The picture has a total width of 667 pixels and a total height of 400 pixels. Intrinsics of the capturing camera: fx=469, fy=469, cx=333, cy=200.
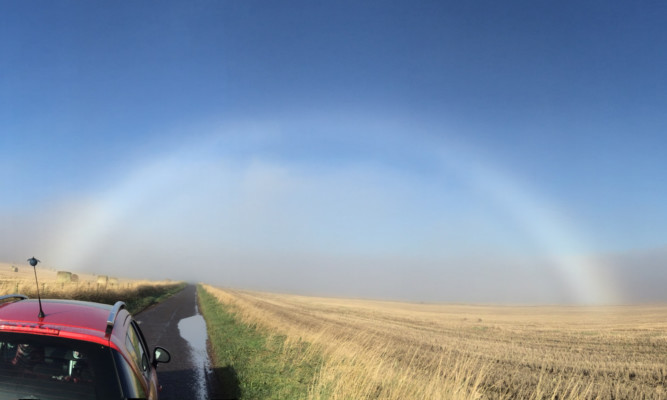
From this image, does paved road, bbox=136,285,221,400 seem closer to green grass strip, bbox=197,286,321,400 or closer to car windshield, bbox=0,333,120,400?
green grass strip, bbox=197,286,321,400

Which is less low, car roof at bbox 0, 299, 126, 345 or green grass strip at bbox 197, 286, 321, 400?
car roof at bbox 0, 299, 126, 345

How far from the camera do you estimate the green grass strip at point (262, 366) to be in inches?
354

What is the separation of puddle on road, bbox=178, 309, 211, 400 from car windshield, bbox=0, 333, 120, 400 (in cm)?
518

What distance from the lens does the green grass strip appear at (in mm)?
8992

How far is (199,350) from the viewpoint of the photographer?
14383 millimetres

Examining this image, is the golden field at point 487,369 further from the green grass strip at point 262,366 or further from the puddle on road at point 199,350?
the puddle on road at point 199,350

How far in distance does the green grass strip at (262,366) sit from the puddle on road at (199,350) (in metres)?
0.30

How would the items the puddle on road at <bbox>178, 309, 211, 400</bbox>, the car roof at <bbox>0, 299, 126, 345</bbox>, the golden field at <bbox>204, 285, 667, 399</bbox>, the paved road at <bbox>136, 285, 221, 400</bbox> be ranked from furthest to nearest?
the puddle on road at <bbox>178, 309, 211, 400</bbox> → the golden field at <bbox>204, 285, 667, 399</bbox> → the paved road at <bbox>136, 285, 221, 400</bbox> → the car roof at <bbox>0, 299, 126, 345</bbox>

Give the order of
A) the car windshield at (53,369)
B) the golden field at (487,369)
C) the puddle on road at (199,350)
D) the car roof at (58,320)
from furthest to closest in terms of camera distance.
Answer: the puddle on road at (199,350)
the golden field at (487,369)
the car roof at (58,320)
the car windshield at (53,369)

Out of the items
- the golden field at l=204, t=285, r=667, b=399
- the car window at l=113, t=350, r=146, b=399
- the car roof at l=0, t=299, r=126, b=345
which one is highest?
the car roof at l=0, t=299, r=126, b=345

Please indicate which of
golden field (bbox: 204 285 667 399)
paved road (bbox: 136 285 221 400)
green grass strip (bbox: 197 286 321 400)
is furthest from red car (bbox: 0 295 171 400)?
green grass strip (bbox: 197 286 321 400)

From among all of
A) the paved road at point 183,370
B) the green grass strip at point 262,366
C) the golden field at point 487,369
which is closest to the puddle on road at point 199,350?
the paved road at point 183,370

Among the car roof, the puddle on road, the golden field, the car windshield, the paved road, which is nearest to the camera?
the car windshield

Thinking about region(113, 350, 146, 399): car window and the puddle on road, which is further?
the puddle on road
